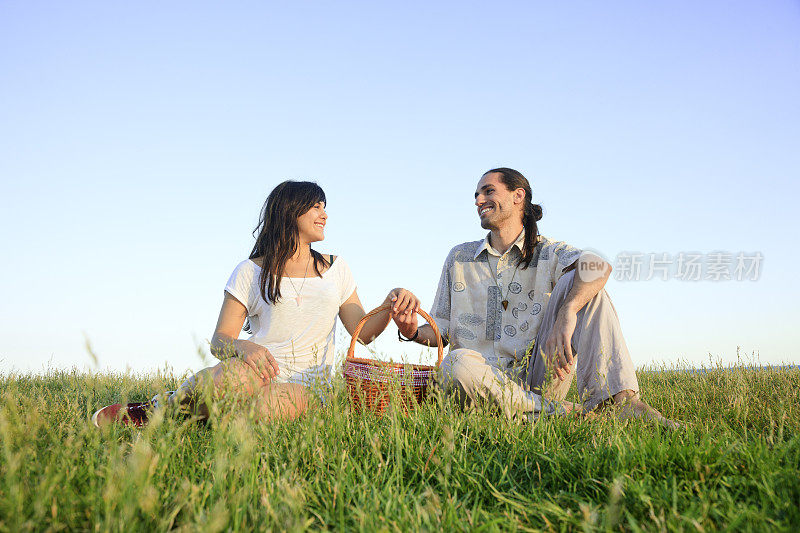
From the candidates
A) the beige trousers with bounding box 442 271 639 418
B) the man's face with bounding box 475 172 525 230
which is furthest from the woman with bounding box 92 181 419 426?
the man's face with bounding box 475 172 525 230

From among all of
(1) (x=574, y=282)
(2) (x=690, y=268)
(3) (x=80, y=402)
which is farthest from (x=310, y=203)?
(2) (x=690, y=268)

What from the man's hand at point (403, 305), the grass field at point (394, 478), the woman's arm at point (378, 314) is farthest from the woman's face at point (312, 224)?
the grass field at point (394, 478)

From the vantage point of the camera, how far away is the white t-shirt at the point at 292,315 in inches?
166

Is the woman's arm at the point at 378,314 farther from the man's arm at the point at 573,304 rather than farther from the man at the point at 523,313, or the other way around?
the man's arm at the point at 573,304

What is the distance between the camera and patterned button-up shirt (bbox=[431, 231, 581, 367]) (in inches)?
181

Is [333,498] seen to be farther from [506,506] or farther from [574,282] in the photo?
[574,282]

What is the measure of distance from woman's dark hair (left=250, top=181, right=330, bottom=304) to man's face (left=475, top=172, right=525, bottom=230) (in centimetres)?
141

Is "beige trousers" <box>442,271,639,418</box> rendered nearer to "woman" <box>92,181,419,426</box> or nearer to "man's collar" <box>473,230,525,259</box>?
"man's collar" <box>473,230,525,259</box>

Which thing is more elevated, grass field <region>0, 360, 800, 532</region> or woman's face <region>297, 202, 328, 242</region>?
woman's face <region>297, 202, 328, 242</region>

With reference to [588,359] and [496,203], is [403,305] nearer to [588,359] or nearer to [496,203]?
[588,359]

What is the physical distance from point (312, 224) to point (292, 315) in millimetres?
758

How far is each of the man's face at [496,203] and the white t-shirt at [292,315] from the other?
1474 mm

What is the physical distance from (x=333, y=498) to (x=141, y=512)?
64 cm

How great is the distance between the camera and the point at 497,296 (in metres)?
4.80
